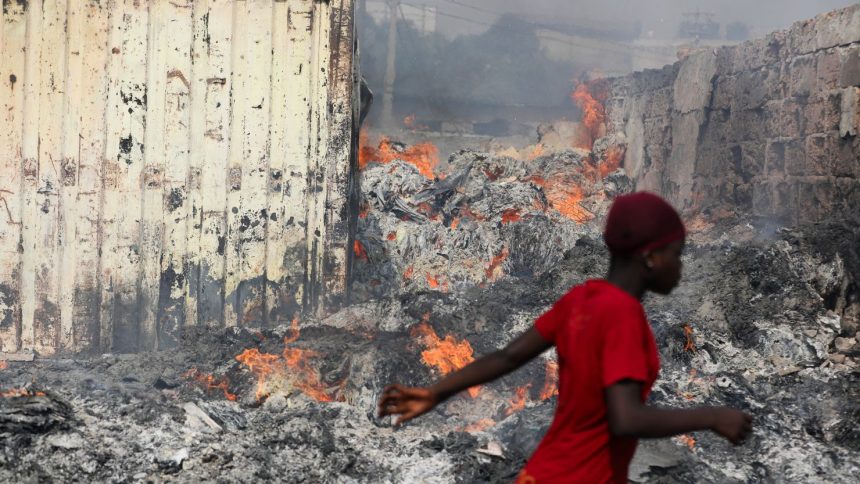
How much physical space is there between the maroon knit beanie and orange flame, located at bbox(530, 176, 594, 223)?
373 inches

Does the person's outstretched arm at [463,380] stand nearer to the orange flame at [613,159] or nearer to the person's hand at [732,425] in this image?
the person's hand at [732,425]

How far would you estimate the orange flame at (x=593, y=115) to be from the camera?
16.5m

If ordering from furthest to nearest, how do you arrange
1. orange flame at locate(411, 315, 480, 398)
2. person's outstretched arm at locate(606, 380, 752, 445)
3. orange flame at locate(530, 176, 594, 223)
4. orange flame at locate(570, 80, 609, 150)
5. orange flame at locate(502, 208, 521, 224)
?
orange flame at locate(570, 80, 609, 150) → orange flame at locate(530, 176, 594, 223) → orange flame at locate(502, 208, 521, 224) → orange flame at locate(411, 315, 480, 398) → person's outstretched arm at locate(606, 380, 752, 445)

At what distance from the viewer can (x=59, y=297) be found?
262 inches

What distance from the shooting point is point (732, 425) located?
7.17 feet

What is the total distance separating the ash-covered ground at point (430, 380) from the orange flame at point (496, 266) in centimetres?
34

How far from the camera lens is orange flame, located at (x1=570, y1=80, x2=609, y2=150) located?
16.5m

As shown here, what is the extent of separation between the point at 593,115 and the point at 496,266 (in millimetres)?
8568

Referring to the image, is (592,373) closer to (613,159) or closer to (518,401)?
(518,401)

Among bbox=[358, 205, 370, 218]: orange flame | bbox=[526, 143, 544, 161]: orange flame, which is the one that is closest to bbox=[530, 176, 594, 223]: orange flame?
bbox=[526, 143, 544, 161]: orange flame

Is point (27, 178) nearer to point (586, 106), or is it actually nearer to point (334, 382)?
point (334, 382)

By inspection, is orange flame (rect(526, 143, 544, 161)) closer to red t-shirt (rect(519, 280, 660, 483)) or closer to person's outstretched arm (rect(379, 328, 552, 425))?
person's outstretched arm (rect(379, 328, 552, 425))

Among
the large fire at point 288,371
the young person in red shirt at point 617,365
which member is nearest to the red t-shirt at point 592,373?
the young person in red shirt at point 617,365

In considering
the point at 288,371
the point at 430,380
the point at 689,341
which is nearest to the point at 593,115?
the point at 689,341
